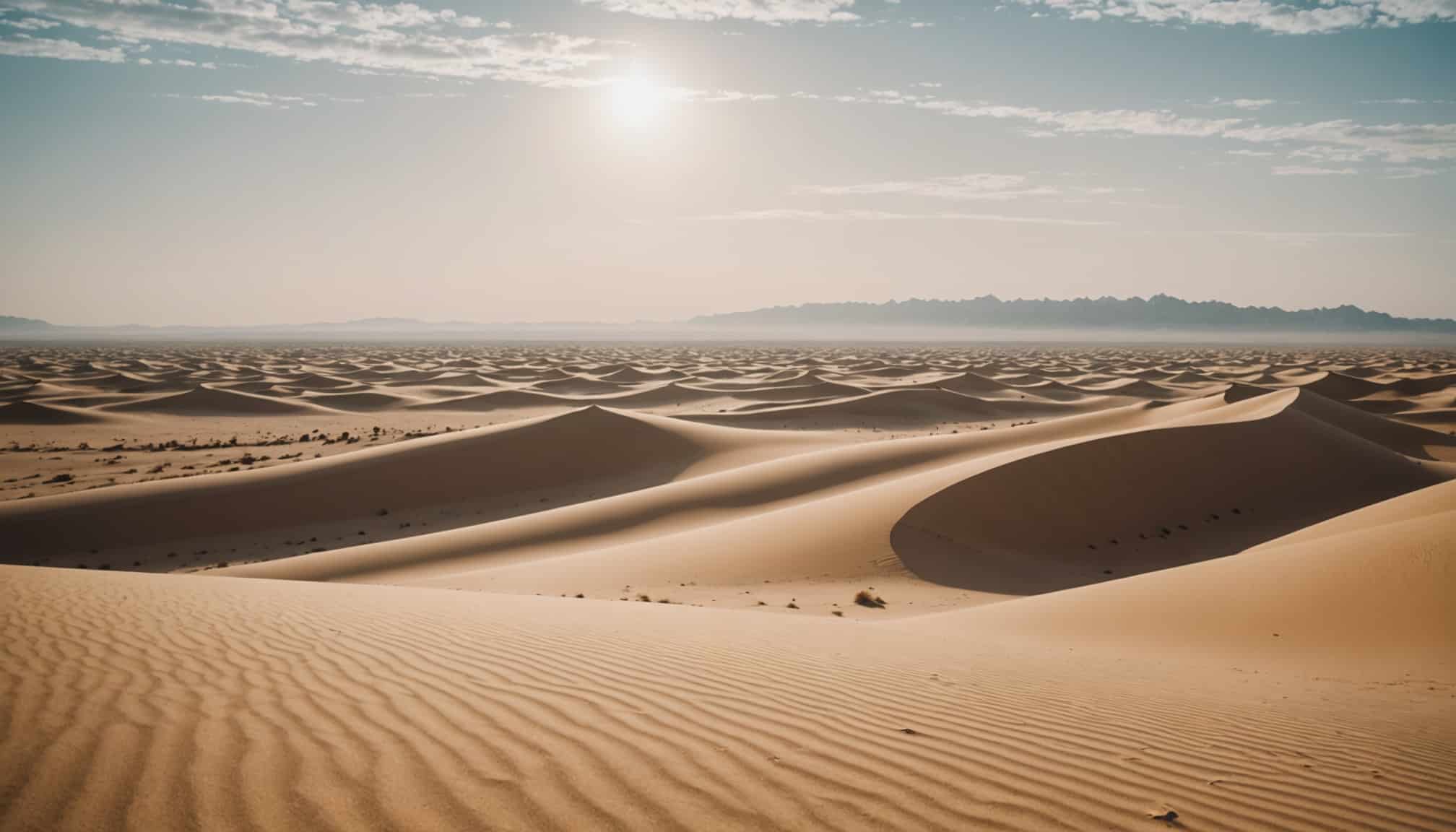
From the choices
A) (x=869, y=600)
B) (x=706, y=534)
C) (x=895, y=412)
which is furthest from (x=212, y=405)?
(x=869, y=600)

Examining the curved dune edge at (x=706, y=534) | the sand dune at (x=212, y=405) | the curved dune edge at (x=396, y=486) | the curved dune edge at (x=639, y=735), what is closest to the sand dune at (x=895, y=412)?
the curved dune edge at (x=396, y=486)

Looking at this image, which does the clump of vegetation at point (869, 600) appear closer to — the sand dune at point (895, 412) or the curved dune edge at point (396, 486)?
the curved dune edge at point (396, 486)

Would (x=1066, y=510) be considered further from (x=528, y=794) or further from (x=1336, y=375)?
(x=1336, y=375)

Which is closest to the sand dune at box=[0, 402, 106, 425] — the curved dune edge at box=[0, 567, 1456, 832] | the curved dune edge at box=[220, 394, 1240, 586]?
the curved dune edge at box=[220, 394, 1240, 586]

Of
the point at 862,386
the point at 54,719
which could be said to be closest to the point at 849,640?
the point at 54,719

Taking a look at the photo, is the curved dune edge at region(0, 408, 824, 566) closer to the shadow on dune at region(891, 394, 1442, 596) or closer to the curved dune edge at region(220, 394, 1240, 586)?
the curved dune edge at region(220, 394, 1240, 586)

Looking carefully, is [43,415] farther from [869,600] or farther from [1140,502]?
[1140,502]
